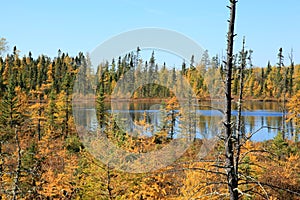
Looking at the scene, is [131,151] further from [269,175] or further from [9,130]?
[9,130]

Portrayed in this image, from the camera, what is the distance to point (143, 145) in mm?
19344

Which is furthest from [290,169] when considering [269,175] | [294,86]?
[294,86]

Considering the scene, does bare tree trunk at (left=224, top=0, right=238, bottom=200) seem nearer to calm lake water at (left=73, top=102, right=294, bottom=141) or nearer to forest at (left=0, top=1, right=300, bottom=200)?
forest at (left=0, top=1, right=300, bottom=200)

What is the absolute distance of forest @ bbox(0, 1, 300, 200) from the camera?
539 cm

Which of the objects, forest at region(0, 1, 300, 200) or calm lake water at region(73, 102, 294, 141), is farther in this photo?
calm lake water at region(73, 102, 294, 141)

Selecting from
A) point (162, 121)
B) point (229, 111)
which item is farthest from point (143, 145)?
point (162, 121)

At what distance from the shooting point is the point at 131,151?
650 inches

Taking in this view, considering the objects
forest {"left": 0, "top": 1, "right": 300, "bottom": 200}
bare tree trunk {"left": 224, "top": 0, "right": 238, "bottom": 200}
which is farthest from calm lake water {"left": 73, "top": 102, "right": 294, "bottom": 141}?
bare tree trunk {"left": 224, "top": 0, "right": 238, "bottom": 200}

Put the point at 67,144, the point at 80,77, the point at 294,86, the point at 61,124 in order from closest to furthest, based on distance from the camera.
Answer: the point at 67,144 < the point at 61,124 < the point at 80,77 < the point at 294,86

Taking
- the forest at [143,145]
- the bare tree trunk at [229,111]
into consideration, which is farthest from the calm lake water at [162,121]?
the bare tree trunk at [229,111]

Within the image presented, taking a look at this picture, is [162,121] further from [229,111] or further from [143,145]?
[229,111]

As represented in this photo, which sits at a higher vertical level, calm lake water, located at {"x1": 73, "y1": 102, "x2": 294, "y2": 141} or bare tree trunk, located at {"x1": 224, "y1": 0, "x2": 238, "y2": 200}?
bare tree trunk, located at {"x1": 224, "y1": 0, "x2": 238, "y2": 200}

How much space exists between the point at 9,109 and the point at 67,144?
22.7ft

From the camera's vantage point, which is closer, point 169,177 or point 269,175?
point 169,177
